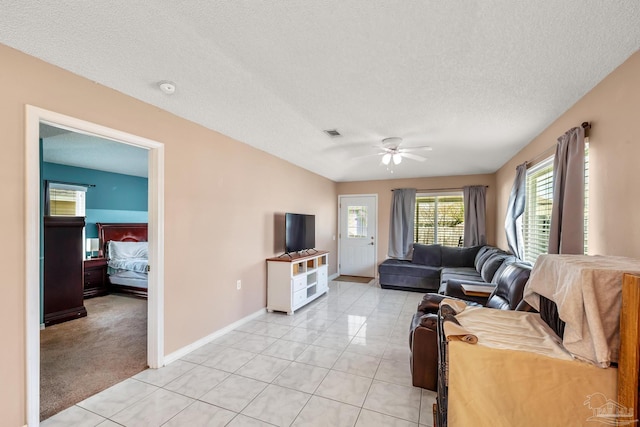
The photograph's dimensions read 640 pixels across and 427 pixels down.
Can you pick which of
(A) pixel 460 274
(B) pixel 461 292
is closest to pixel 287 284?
(B) pixel 461 292

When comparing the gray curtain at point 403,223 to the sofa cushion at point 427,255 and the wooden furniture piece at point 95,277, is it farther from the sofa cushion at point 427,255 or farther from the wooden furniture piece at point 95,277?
the wooden furniture piece at point 95,277

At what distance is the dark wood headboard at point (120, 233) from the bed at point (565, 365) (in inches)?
256

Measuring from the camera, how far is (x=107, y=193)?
18.9 ft

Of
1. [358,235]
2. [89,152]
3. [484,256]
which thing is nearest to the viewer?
[89,152]

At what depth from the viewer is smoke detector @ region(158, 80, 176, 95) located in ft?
7.01

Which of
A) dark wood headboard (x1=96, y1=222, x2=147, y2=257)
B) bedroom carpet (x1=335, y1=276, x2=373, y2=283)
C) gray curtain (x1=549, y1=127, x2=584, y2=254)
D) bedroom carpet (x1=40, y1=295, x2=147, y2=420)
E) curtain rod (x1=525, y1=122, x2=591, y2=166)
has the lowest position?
bedroom carpet (x1=335, y1=276, x2=373, y2=283)

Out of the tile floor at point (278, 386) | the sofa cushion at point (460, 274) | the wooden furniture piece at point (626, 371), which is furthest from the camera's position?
the sofa cushion at point (460, 274)

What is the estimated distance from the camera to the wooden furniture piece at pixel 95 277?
4.81 meters

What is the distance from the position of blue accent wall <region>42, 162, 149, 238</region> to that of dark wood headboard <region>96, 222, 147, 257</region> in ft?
0.49

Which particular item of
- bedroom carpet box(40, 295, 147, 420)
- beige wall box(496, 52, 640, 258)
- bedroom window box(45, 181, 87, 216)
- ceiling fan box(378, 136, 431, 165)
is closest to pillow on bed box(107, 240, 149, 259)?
bedroom window box(45, 181, 87, 216)

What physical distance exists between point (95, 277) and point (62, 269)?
1327mm

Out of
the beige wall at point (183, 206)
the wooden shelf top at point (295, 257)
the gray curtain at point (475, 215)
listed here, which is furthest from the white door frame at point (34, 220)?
the gray curtain at point (475, 215)

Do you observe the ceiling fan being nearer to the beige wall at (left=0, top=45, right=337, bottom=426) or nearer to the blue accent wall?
the beige wall at (left=0, top=45, right=337, bottom=426)

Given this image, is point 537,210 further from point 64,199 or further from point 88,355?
point 64,199
